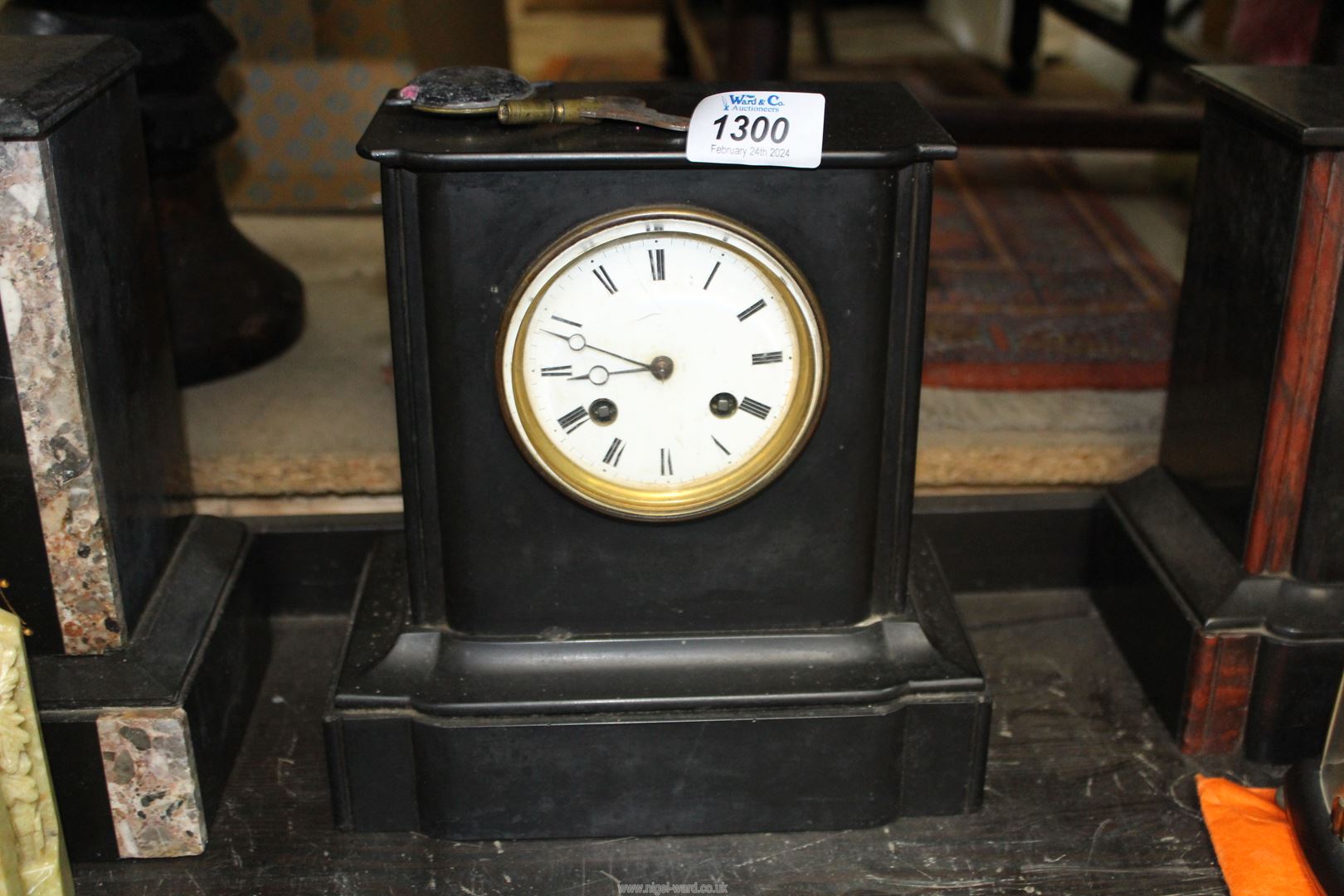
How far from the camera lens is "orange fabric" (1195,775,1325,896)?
1.35 meters

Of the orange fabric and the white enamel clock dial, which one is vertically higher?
the white enamel clock dial

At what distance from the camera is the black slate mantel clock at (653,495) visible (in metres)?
1.25

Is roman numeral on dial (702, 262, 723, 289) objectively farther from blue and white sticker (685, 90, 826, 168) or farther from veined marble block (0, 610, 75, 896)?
veined marble block (0, 610, 75, 896)

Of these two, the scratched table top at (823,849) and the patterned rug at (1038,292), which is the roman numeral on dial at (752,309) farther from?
the patterned rug at (1038,292)

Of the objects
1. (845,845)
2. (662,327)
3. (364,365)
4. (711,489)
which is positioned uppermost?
(662,327)

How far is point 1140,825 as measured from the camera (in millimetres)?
1445

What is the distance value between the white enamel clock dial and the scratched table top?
1.14 feet

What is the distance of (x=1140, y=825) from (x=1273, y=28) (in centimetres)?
210

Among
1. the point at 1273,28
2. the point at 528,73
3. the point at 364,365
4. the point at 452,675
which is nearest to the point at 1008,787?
the point at 452,675

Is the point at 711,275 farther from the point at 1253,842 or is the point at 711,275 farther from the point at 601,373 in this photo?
the point at 1253,842

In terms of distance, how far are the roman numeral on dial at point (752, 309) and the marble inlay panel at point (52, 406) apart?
57 cm

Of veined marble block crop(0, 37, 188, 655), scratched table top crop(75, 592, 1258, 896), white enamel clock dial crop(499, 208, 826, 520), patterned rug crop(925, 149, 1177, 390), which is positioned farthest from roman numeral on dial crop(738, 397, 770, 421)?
patterned rug crop(925, 149, 1177, 390)

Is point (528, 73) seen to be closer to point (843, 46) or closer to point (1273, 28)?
point (843, 46)

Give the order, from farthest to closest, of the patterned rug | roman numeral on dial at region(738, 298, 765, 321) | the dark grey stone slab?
the patterned rug
roman numeral on dial at region(738, 298, 765, 321)
the dark grey stone slab
